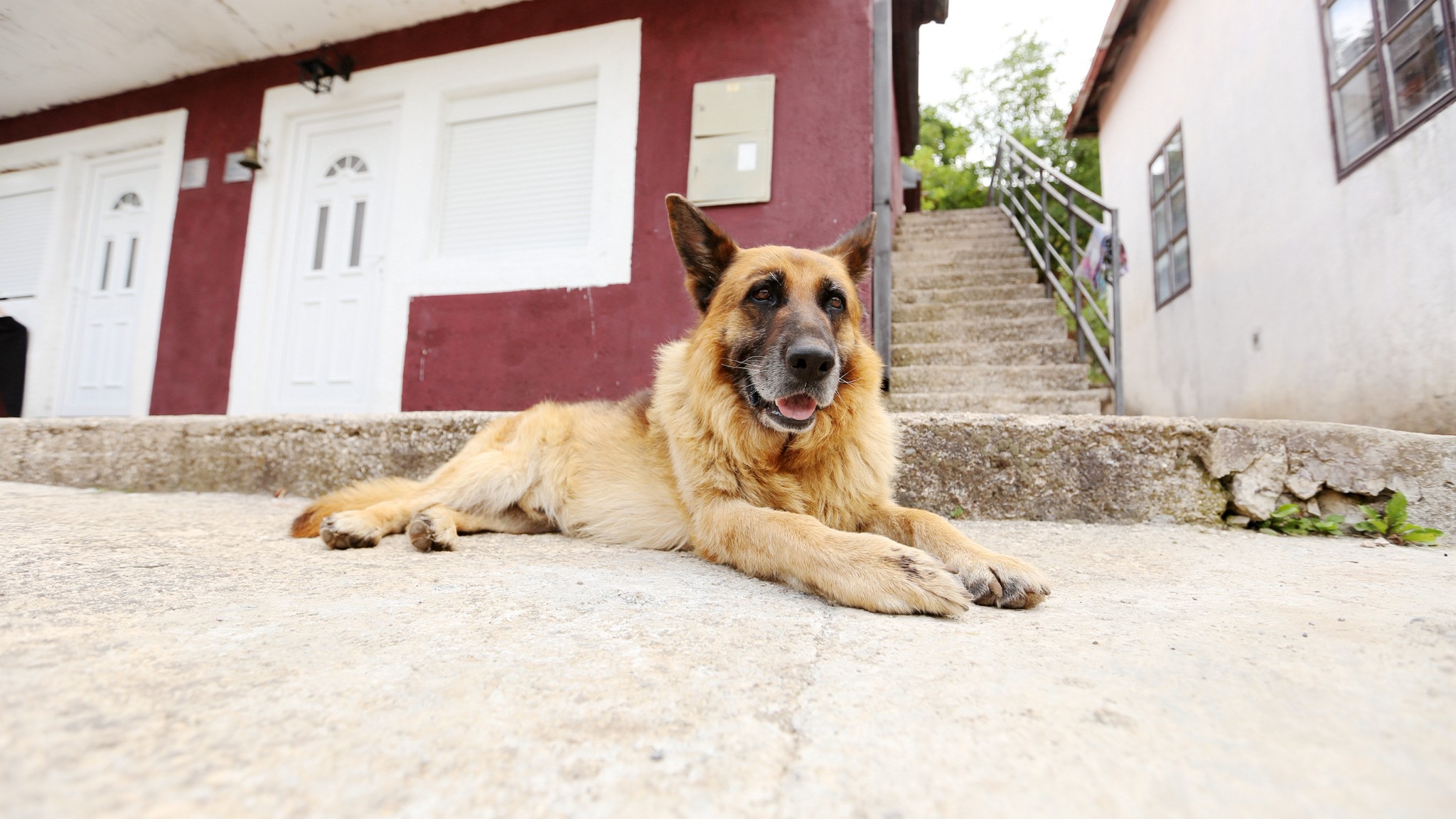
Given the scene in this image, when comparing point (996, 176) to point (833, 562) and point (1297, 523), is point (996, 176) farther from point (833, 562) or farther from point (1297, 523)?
point (833, 562)

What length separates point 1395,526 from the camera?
8.17 ft

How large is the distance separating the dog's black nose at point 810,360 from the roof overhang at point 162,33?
6032mm

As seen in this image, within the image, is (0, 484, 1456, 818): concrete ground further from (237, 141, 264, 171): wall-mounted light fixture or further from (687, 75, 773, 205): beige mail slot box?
(237, 141, 264, 171): wall-mounted light fixture

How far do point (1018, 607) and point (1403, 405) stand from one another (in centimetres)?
451

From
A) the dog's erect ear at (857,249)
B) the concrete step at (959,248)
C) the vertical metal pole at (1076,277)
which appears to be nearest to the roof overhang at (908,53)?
the concrete step at (959,248)

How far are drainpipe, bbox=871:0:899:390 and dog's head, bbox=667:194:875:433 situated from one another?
2.37 m

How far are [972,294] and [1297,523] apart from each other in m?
4.90

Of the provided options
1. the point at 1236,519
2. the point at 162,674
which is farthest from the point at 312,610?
the point at 1236,519

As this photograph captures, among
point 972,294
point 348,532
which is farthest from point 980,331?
point 348,532

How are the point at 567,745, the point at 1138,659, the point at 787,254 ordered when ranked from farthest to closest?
the point at 787,254, the point at 1138,659, the point at 567,745

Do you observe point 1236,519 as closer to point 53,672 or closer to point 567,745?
point 567,745

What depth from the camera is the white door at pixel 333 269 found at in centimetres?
656

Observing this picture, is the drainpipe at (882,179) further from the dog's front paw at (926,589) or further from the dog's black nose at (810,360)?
the dog's front paw at (926,589)

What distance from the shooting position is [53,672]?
88 cm
